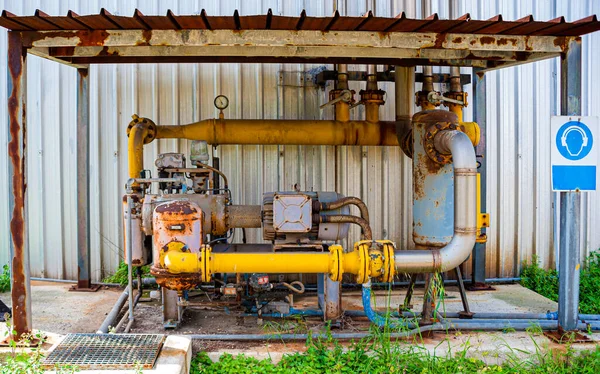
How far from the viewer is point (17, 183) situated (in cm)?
457

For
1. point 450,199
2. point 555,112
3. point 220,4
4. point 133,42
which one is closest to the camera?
point 133,42

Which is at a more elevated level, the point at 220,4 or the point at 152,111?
the point at 220,4

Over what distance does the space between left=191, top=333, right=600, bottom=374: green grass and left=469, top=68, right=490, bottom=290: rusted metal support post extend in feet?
7.64

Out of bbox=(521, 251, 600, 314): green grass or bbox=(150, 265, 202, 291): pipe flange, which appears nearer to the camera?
bbox=(150, 265, 202, 291): pipe flange

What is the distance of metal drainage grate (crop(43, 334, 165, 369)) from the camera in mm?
3986

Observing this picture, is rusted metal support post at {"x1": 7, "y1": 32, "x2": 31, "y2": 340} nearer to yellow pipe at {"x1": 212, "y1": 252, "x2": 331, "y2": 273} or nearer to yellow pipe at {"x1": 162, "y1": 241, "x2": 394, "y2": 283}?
yellow pipe at {"x1": 162, "y1": 241, "x2": 394, "y2": 283}

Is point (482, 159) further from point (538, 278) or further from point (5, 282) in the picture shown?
point (5, 282)

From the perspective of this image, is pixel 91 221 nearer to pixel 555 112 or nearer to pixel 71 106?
pixel 71 106

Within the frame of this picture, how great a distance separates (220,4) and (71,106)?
2.43 meters

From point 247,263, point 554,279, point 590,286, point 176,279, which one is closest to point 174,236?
point 176,279

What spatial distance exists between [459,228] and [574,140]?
1344 mm

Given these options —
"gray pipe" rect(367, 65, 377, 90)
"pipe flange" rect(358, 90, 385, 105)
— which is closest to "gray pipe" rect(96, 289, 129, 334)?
"pipe flange" rect(358, 90, 385, 105)

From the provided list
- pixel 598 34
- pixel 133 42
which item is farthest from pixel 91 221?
pixel 598 34

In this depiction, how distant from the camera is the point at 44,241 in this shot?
23.5 ft
